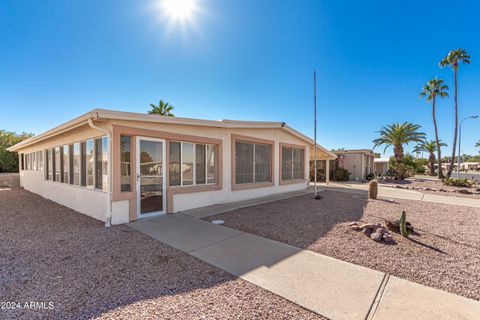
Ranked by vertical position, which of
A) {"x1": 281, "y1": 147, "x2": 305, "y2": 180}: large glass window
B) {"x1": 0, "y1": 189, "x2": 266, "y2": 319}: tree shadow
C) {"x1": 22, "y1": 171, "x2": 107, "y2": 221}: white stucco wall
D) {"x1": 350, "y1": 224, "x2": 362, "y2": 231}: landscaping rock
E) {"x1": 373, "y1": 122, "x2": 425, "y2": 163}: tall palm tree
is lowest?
{"x1": 0, "y1": 189, "x2": 266, "y2": 319}: tree shadow

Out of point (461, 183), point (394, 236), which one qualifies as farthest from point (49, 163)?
point (461, 183)

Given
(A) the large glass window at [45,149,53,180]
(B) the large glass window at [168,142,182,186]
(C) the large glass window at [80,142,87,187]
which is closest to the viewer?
(B) the large glass window at [168,142,182,186]

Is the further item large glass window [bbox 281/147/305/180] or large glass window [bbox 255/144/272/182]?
large glass window [bbox 281/147/305/180]

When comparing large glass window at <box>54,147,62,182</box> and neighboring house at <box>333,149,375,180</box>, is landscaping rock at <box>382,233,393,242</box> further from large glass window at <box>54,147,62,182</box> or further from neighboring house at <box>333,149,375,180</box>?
neighboring house at <box>333,149,375,180</box>

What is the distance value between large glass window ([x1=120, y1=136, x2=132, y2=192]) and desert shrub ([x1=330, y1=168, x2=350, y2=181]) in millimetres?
20077

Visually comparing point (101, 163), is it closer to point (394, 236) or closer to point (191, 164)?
point (191, 164)

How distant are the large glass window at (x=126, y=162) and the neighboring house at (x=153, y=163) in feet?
0.08

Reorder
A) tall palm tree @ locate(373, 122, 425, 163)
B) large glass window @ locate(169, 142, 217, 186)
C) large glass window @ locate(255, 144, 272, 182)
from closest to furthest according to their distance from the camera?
large glass window @ locate(169, 142, 217, 186) → large glass window @ locate(255, 144, 272, 182) → tall palm tree @ locate(373, 122, 425, 163)

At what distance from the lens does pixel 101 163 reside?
22.2ft

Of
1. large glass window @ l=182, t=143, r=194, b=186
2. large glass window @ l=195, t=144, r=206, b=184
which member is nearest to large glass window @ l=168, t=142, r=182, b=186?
large glass window @ l=182, t=143, r=194, b=186

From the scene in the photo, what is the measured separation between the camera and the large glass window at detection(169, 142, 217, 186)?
7457 mm

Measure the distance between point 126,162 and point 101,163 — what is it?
1038 mm

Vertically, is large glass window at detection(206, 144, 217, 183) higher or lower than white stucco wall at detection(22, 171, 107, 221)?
higher

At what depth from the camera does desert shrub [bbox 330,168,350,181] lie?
2166cm
